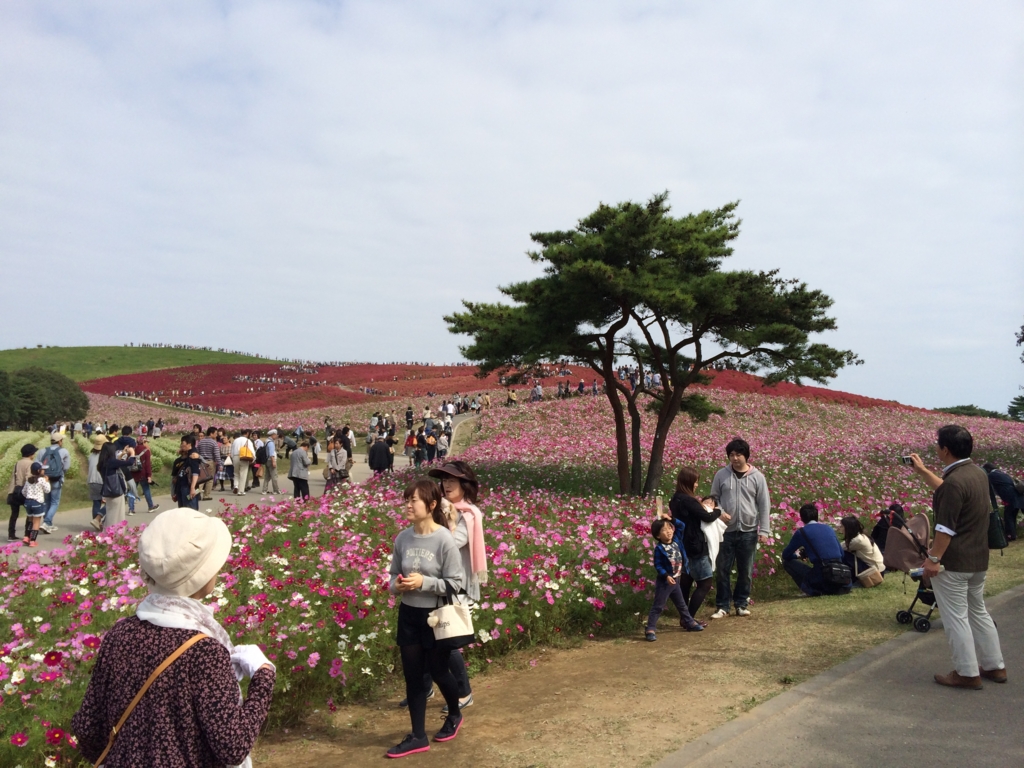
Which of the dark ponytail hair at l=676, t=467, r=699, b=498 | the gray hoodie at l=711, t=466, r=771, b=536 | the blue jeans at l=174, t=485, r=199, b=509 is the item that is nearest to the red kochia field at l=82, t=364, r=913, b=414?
the blue jeans at l=174, t=485, r=199, b=509

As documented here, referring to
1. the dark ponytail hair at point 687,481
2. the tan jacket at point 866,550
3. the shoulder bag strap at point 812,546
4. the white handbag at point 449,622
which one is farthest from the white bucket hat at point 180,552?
the tan jacket at point 866,550

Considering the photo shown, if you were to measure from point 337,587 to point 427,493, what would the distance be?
7.15 ft

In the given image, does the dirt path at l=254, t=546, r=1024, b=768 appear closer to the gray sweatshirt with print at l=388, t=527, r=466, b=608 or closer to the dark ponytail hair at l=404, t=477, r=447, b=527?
the gray sweatshirt with print at l=388, t=527, r=466, b=608

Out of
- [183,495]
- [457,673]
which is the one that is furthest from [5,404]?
[457,673]

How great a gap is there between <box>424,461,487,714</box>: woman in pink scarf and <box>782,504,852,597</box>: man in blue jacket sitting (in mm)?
4825

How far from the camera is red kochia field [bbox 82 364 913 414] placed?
37375 millimetres

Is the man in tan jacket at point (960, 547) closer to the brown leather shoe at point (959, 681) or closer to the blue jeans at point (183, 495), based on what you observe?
the brown leather shoe at point (959, 681)

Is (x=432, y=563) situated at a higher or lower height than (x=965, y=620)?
higher

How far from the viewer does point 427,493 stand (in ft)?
14.4

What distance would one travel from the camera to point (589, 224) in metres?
16.0

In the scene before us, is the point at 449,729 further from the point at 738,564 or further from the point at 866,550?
the point at 866,550

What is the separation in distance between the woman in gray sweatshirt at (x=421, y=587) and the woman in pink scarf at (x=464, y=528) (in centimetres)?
19

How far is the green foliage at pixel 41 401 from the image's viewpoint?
52906 mm

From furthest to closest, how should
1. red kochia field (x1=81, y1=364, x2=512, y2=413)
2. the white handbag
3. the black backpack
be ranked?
red kochia field (x1=81, y1=364, x2=512, y2=413) < the black backpack < the white handbag
